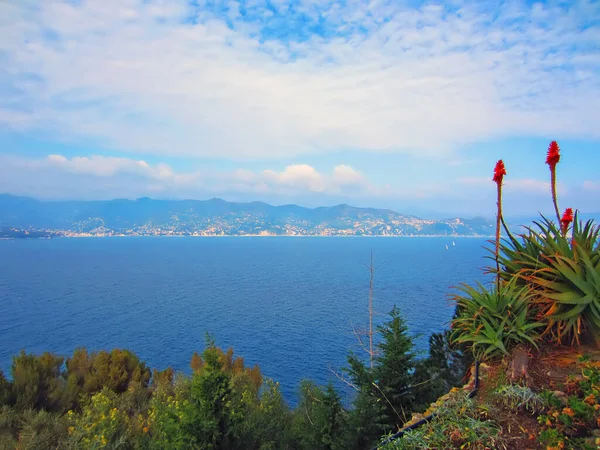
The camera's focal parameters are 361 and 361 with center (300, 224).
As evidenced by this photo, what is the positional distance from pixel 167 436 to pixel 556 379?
6844mm

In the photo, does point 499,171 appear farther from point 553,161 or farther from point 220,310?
point 220,310

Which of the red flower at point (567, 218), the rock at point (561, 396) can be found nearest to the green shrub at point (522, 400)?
the rock at point (561, 396)

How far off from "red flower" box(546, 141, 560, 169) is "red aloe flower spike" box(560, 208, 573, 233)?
799mm

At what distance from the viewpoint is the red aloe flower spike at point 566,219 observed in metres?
6.04

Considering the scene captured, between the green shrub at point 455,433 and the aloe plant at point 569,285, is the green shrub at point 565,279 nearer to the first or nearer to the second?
the aloe plant at point 569,285

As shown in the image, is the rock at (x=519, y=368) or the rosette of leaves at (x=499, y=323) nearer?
the rock at (x=519, y=368)

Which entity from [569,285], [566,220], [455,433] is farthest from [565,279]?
[455,433]

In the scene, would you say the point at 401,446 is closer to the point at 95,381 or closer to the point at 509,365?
the point at 509,365

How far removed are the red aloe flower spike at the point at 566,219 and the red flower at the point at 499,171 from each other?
115 centimetres

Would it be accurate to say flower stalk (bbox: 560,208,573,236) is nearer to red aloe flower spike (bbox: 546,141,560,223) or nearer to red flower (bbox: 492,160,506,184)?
red aloe flower spike (bbox: 546,141,560,223)

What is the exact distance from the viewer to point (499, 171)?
259 inches

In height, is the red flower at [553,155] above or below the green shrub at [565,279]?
above

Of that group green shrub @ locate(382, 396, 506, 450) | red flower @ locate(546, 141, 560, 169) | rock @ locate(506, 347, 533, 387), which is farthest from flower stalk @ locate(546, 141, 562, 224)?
green shrub @ locate(382, 396, 506, 450)

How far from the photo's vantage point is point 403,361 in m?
8.47
